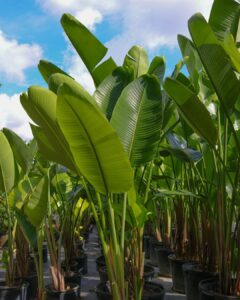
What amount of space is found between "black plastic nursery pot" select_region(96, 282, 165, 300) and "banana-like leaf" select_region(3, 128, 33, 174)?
75cm

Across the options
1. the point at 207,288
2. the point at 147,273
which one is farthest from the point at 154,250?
the point at 207,288

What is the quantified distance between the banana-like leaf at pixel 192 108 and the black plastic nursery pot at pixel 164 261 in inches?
68.5

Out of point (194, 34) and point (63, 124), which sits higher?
point (194, 34)

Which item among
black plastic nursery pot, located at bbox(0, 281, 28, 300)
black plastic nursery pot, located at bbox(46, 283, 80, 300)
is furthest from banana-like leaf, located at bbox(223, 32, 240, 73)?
black plastic nursery pot, located at bbox(0, 281, 28, 300)

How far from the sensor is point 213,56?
4.39 ft

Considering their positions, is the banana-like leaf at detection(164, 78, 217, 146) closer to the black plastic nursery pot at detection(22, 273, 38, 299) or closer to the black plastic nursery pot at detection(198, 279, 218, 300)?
the black plastic nursery pot at detection(198, 279, 218, 300)

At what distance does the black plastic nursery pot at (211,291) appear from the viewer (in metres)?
1.56

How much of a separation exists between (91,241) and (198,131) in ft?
12.8

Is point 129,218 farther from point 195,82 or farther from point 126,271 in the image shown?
point 195,82

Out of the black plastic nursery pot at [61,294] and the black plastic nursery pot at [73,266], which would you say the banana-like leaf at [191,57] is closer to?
the black plastic nursery pot at [61,294]

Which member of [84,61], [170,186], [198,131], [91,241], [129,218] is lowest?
[91,241]

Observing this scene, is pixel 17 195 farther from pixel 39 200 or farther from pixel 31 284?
pixel 31 284

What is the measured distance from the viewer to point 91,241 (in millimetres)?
5102

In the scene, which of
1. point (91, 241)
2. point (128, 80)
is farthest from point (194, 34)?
point (91, 241)
